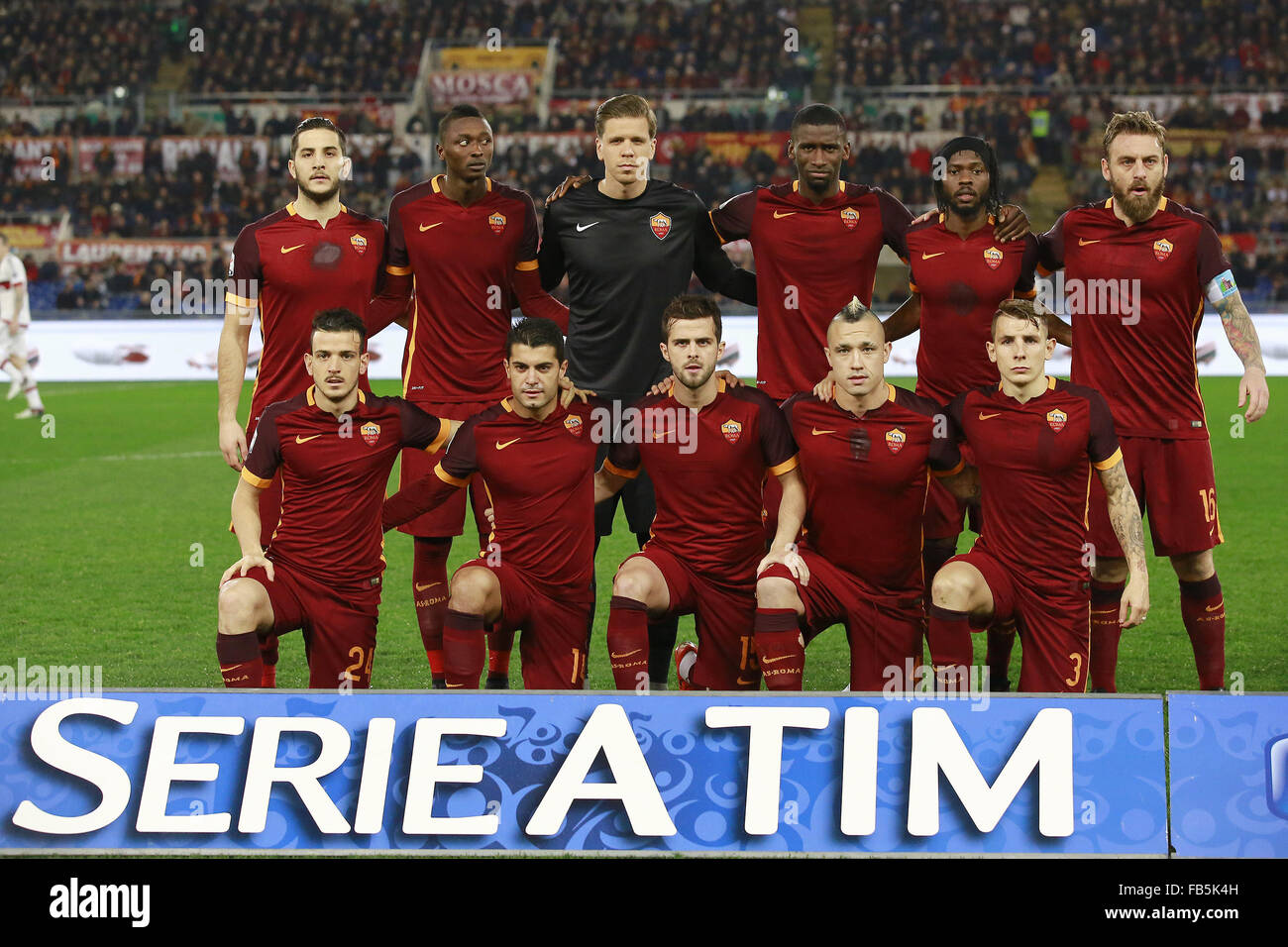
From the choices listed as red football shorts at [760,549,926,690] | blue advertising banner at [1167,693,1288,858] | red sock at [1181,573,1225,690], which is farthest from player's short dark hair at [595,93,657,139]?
blue advertising banner at [1167,693,1288,858]

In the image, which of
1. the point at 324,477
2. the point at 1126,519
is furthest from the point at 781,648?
the point at 324,477

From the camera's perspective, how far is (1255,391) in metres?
4.93

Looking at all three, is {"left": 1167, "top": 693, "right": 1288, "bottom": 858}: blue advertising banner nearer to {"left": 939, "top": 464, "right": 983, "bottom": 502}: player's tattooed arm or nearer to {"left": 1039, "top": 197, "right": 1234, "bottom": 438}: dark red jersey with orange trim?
{"left": 939, "top": 464, "right": 983, "bottom": 502}: player's tattooed arm

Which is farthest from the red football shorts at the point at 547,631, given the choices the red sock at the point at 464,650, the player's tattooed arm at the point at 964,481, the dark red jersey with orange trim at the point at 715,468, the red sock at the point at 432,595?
the player's tattooed arm at the point at 964,481

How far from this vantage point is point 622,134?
4930 millimetres

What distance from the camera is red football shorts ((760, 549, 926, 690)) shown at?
4.61 meters

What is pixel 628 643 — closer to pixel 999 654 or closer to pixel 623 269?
pixel 623 269

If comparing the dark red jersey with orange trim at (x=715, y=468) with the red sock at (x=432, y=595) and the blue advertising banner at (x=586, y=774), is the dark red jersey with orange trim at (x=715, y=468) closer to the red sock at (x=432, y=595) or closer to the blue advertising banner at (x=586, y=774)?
the red sock at (x=432, y=595)

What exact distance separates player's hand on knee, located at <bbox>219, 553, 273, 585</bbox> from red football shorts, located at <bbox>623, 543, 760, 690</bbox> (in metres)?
1.12

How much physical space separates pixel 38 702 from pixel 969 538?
6.60 metres

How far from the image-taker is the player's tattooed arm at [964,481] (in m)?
4.75

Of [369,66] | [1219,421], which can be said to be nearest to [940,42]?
[369,66]

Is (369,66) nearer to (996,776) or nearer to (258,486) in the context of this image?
(258,486)

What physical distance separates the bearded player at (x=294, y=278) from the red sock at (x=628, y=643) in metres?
1.37
